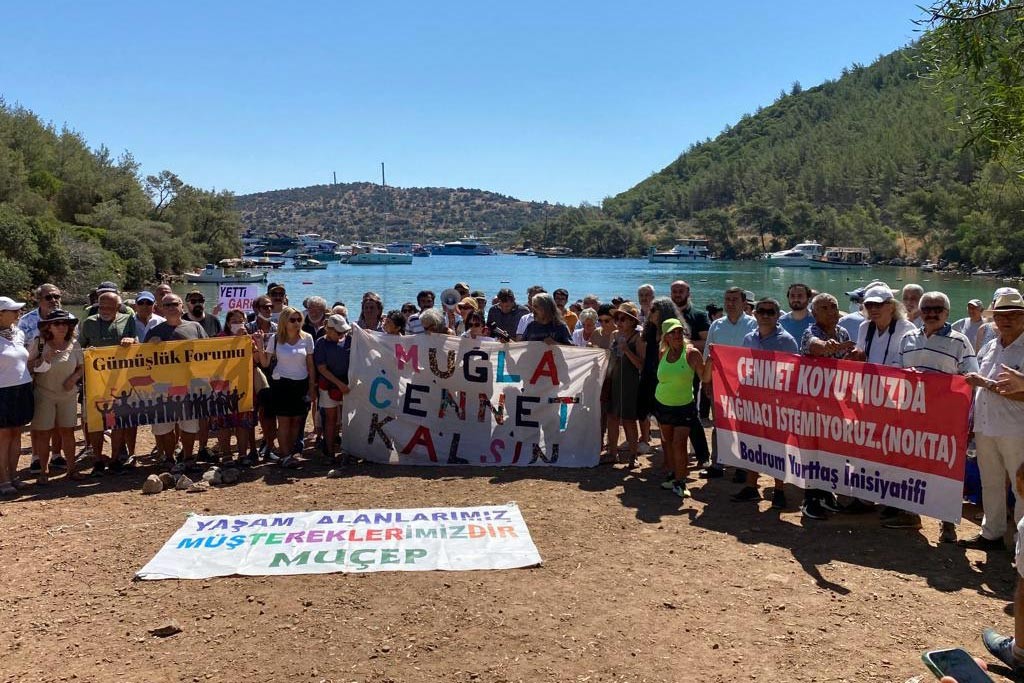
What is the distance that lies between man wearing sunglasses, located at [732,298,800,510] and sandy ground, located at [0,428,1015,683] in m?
0.34

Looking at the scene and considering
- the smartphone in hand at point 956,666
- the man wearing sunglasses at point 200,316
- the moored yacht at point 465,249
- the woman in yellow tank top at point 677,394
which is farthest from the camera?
the moored yacht at point 465,249

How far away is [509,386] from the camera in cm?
837

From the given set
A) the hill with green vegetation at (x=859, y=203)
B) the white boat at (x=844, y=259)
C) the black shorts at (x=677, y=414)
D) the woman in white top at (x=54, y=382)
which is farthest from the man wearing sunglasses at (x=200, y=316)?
the white boat at (x=844, y=259)

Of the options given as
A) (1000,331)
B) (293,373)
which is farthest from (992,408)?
(293,373)

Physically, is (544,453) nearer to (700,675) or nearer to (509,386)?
(509,386)

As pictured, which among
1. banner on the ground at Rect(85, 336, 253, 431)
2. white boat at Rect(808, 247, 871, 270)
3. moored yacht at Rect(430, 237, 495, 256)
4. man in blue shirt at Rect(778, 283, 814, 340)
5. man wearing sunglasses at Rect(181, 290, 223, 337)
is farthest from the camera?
moored yacht at Rect(430, 237, 495, 256)

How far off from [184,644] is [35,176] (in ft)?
223

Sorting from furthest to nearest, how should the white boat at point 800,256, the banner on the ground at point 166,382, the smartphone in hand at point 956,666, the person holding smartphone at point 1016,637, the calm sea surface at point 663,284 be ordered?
the white boat at point 800,256, the calm sea surface at point 663,284, the banner on the ground at point 166,382, the person holding smartphone at point 1016,637, the smartphone in hand at point 956,666

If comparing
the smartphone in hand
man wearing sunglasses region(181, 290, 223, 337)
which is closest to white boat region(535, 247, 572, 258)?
man wearing sunglasses region(181, 290, 223, 337)

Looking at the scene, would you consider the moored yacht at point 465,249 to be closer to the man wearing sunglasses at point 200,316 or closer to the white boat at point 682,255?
the white boat at point 682,255

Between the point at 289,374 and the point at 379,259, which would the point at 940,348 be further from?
the point at 379,259

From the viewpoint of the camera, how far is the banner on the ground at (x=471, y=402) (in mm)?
8219

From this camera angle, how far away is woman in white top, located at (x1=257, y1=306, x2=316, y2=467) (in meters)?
8.02

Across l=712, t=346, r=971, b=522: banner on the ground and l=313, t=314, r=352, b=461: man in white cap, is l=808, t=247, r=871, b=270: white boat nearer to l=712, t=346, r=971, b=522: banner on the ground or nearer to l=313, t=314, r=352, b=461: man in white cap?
l=712, t=346, r=971, b=522: banner on the ground
